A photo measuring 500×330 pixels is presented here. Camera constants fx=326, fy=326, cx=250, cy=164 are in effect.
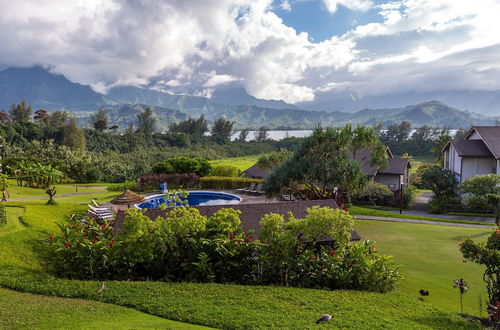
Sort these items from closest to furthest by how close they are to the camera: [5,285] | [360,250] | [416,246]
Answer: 1. [5,285]
2. [360,250]
3. [416,246]

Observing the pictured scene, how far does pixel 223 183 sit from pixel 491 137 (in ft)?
72.3

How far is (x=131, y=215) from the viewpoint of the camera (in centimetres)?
821

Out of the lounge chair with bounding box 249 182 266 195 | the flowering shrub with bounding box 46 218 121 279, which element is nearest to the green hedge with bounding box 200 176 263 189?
the lounge chair with bounding box 249 182 266 195

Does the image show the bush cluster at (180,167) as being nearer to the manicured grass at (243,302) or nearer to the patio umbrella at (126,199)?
the patio umbrella at (126,199)

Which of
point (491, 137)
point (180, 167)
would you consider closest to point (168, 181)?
point (180, 167)

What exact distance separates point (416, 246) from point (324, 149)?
822 centimetres

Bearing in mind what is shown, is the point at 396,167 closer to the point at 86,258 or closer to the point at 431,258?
the point at 431,258

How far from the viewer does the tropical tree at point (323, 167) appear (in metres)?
18.2

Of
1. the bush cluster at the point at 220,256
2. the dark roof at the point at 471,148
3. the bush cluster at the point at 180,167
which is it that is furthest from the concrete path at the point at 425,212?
the bush cluster at the point at 180,167

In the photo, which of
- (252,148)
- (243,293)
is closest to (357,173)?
(243,293)

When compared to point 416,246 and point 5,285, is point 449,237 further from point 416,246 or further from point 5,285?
point 5,285

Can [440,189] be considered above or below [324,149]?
below

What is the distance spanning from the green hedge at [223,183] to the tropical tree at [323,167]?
33.3 feet

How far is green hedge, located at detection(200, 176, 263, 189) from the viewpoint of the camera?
97.2 ft
